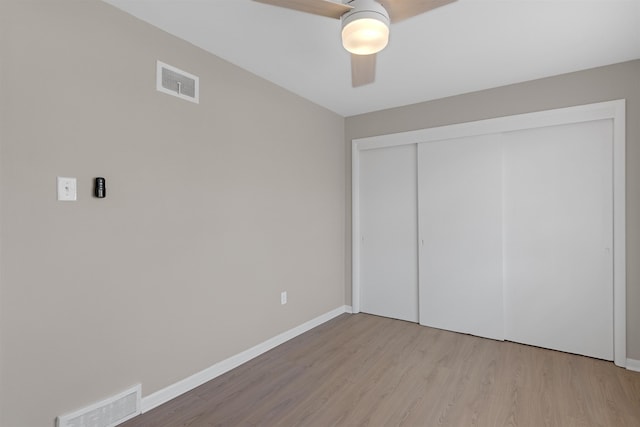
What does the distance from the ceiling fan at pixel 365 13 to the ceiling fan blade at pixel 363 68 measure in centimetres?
25

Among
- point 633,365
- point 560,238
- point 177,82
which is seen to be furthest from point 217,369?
point 633,365

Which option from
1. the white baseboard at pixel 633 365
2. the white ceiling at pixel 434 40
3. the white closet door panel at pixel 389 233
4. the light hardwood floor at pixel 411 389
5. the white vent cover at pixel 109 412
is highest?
the white ceiling at pixel 434 40

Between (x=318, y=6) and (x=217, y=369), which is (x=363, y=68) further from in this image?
(x=217, y=369)

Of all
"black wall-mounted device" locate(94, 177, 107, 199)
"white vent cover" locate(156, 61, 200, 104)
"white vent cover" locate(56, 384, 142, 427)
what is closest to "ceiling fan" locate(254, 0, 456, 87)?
"white vent cover" locate(156, 61, 200, 104)

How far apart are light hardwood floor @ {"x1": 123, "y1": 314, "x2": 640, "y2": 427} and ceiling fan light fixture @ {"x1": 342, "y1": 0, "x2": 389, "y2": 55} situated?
2100 mm

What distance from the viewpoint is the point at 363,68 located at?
1965 millimetres

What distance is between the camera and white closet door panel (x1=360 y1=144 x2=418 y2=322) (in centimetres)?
359

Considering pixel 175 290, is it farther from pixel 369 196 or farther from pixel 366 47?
pixel 369 196

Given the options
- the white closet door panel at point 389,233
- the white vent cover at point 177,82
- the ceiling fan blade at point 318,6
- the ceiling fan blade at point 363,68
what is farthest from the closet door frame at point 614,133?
the white vent cover at point 177,82

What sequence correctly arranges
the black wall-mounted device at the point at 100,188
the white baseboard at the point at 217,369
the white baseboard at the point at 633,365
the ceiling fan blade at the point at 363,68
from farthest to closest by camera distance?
the white baseboard at the point at 633,365 < the white baseboard at the point at 217,369 < the ceiling fan blade at the point at 363,68 < the black wall-mounted device at the point at 100,188

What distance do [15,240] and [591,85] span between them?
4.03 meters

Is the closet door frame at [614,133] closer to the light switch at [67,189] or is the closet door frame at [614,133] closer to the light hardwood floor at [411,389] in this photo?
the light hardwood floor at [411,389]

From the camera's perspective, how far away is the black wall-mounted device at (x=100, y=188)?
1743 mm

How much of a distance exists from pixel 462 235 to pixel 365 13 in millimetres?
2446
